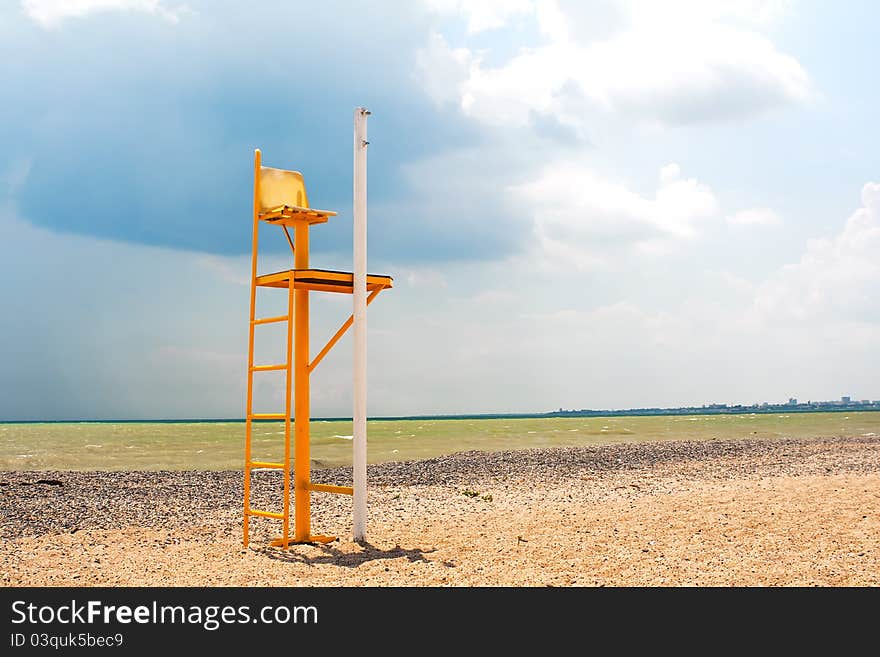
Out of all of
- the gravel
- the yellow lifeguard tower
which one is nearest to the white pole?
the yellow lifeguard tower

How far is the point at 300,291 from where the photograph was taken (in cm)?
931

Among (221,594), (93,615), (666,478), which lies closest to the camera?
(93,615)

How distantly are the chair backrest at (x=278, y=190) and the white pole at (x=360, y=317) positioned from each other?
75 centimetres

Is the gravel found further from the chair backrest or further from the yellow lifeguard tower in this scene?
the chair backrest

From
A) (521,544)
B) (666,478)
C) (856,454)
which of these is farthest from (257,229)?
(856,454)

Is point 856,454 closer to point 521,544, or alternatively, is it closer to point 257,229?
point 521,544

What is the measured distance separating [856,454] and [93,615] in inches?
820

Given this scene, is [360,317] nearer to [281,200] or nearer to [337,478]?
[281,200]

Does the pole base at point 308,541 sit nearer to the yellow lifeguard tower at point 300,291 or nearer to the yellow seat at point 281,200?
the yellow lifeguard tower at point 300,291

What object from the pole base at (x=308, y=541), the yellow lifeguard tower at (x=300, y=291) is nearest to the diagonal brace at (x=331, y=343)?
the yellow lifeguard tower at (x=300, y=291)

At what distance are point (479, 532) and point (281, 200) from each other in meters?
4.59

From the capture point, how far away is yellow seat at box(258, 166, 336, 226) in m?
9.38

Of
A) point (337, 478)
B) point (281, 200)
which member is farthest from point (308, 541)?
point (337, 478)

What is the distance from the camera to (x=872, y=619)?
5.51 metres
